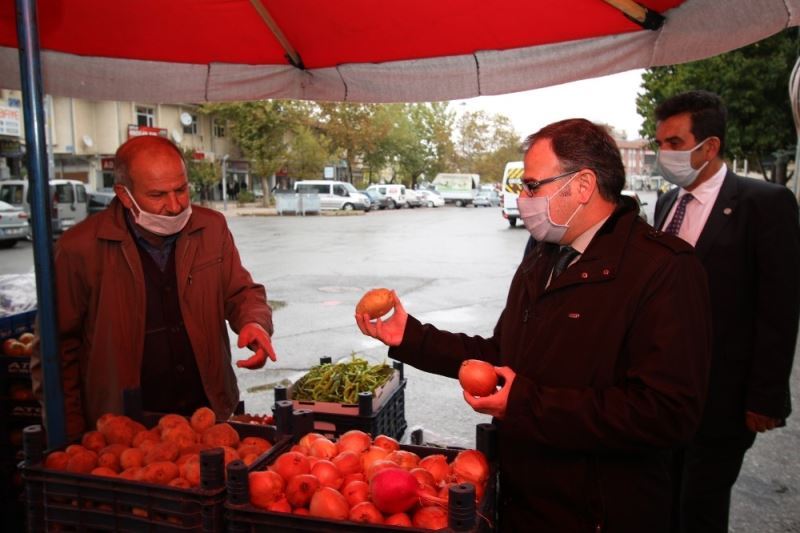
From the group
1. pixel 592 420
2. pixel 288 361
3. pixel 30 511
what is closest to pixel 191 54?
pixel 30 511

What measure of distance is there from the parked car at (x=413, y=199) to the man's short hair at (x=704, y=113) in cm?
4566

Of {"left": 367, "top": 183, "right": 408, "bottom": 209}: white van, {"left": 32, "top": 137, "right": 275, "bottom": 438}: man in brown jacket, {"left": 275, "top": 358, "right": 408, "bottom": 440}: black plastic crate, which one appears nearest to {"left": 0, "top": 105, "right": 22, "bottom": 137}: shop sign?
{"left": 367, "top": 183, "right": 408, "bottom": 209}: white van

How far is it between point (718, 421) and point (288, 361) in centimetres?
533

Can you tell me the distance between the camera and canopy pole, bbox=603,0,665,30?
2.71 m

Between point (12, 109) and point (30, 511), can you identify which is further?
point (12, 109)

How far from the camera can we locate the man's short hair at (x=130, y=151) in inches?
107

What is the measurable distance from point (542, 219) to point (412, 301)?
9.00 meters

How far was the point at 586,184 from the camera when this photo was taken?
1928mm

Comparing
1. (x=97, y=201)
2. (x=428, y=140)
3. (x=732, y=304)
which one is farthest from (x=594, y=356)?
(x=428, y=140)

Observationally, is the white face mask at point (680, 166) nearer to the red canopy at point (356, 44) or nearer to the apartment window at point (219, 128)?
the red canopy at point (356, 44)

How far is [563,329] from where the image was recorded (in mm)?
1848

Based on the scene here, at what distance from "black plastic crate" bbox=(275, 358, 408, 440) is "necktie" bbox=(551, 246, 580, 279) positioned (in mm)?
1302

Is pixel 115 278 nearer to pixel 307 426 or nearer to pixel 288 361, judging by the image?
pixel 307 426

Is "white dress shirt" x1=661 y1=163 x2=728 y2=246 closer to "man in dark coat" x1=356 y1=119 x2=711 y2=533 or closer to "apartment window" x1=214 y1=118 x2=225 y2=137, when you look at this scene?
"man in dark coat" x1=356 y1=119 x2=711 y2=533
